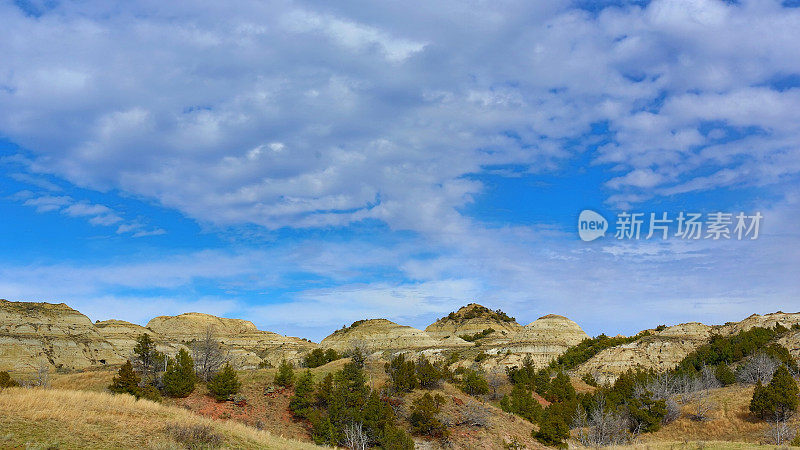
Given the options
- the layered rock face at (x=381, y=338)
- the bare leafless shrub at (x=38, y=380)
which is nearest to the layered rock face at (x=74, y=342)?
the layered rock face at (x=381, y=338)

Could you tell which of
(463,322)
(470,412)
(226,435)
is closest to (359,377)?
(470,412)

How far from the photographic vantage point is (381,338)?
399ft

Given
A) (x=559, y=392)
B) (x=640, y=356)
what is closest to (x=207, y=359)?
(x=559, y=392)

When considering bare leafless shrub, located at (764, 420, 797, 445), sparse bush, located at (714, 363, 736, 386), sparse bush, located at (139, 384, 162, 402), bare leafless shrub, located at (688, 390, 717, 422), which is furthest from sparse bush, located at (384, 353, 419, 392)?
sparse bush, located at (714, 363, 736, 386)

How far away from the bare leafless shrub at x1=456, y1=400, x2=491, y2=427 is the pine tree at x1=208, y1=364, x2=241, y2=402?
72.5 ft

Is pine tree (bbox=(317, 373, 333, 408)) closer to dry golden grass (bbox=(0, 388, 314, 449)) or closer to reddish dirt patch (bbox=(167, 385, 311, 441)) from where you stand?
reddish dirt patch (bbox=(167, 385, 311, 441))

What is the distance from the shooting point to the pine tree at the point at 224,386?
4500cm

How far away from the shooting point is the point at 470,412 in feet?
149

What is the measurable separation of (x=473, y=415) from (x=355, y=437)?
40.6 feet

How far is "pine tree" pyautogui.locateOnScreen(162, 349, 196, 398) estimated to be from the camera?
44.2 m

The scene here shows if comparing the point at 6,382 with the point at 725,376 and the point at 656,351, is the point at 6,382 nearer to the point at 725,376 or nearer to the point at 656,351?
the point at 725,376

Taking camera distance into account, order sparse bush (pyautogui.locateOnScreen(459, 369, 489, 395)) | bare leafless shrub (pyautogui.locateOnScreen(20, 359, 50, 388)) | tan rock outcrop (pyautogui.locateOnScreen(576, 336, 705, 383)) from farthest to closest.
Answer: tan rock outcrop (pyautogui.locateOnScreen(576, 336, 705, 383)), sparse bush (pyautogui.locateOnScreen(459, 369, 489, 395)), bare leafless shrub (pyautogui.locateOnScreen(20, 359, 50, 388))

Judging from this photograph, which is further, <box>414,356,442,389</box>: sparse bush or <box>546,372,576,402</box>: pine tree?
<box>546,372,576,402</box>: pine tree

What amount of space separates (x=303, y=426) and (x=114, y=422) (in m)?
23.9
